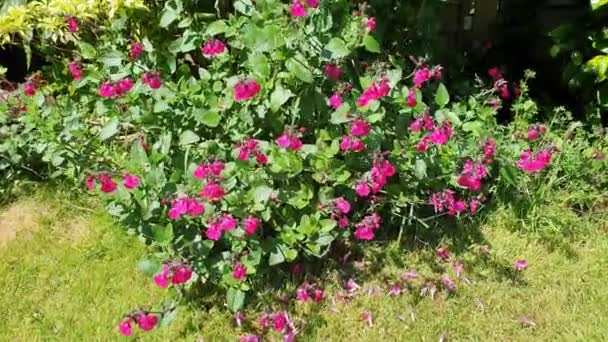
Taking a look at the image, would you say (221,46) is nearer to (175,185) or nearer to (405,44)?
(175,185)

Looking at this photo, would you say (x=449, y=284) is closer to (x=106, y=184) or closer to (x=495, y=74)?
(x=495, y=74)

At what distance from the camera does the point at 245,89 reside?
2455mm

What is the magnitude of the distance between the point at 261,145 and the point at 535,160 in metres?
1.19

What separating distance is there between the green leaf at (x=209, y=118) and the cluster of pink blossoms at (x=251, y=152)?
162 millimetres

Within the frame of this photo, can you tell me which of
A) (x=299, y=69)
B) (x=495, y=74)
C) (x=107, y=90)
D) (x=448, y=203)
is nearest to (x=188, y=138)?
(x=107, y=90)

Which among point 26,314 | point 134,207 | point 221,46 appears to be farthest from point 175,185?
point 26,314

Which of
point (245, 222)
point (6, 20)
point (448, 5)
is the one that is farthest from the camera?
point (448, 5)

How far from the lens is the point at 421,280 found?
2.95 metres

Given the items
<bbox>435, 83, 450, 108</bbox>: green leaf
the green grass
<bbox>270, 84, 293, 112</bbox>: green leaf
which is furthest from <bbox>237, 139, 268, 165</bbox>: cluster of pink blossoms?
<bbox>435, 83, 450, 108</bbox>: green leaf

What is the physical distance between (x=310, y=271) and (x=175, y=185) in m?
0.69

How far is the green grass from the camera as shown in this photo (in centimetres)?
271

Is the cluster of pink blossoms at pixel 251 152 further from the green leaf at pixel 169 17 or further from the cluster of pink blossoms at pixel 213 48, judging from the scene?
the green leaf at pixel 169 17

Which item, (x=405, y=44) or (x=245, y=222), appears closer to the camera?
(x=245, y=222)

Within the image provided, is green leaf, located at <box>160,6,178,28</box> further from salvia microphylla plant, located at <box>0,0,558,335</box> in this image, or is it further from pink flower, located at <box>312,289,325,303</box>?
pink flower, located at <box>312,289,325,303</box>
